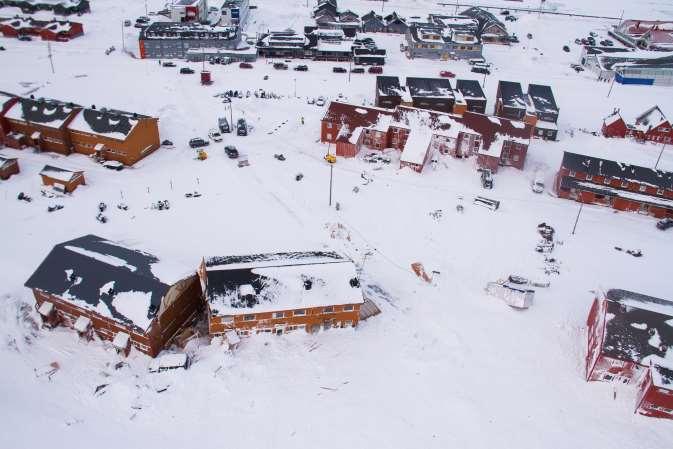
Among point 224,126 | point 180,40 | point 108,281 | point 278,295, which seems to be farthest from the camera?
point 180,40

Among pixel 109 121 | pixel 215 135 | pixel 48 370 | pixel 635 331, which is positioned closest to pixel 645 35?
pixel 215 135

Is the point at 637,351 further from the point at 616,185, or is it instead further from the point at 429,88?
the point at 429,88

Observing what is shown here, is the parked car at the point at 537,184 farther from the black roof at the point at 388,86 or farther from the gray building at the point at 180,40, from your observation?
the gray building at the point at 180,40

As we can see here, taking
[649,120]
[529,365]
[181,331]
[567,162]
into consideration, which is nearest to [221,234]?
[181,331]

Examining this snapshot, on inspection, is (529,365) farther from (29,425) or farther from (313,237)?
(29,425)

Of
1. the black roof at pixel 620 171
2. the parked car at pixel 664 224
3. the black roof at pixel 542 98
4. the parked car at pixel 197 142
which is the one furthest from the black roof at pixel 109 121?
the parked car at pixel 664 224

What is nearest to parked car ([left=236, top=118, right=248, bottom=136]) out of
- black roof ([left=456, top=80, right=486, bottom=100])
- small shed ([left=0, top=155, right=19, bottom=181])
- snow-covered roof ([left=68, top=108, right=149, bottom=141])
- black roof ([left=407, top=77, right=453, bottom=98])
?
snow-covered roof ([left=68, top=108, right=149, bottom=141])

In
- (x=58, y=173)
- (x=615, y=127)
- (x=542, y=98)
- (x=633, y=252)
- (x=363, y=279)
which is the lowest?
(x=363, y=279)
